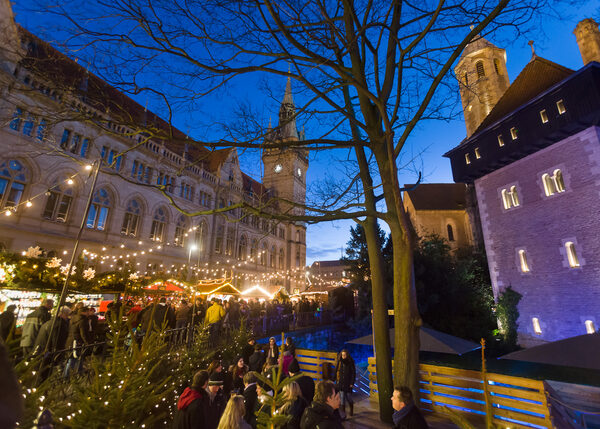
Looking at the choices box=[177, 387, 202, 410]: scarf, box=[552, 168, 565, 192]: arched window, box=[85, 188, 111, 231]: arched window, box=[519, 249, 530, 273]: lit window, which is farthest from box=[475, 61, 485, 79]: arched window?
box=[177, 387, 202, 410]: scarf

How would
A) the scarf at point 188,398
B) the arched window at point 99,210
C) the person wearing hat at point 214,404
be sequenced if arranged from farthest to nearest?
the arched window at point 99,210
the person wearing hat at point 214,404
the scarf at point 188,398

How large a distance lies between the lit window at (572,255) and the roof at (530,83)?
31.0ft

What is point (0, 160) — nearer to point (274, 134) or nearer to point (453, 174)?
point (274, 134)

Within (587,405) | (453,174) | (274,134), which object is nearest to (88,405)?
(274,134)

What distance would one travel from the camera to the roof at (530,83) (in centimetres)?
1923

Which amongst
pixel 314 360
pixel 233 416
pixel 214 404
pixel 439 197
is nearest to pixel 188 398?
pixel 214 404

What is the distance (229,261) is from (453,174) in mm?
25865

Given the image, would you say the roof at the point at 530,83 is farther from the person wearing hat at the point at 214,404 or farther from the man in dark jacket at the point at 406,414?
the person wearing hat at the point at 214,404

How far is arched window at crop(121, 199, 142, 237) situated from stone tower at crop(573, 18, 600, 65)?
35.8m

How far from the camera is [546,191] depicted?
17938 mm

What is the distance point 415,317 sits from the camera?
6129 millimetres

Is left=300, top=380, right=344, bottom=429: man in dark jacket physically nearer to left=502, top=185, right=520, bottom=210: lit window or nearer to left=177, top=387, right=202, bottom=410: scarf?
left=177, top=387, right=202, bottom=410: scarf

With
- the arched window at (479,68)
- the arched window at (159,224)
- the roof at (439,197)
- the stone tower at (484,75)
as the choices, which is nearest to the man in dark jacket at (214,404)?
the arched window at (159,224)

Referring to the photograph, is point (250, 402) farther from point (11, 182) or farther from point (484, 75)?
point (484, 75)
